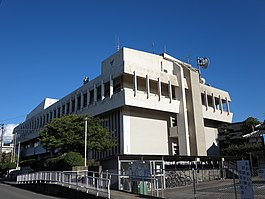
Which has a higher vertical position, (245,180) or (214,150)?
(214,150)

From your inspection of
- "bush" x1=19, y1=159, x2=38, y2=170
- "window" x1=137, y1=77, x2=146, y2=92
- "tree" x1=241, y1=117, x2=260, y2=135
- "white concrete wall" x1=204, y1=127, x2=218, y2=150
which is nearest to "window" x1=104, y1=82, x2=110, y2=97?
"window" x1=137, y1=77, x2=146, y2=92

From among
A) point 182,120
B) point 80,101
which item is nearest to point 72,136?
point 80,101

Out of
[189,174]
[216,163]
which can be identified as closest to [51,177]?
[189,174]

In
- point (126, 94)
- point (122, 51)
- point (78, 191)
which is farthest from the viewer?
point (122, 51)

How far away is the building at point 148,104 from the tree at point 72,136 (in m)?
4.59

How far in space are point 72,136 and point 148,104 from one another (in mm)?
11155

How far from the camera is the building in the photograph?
112 ft

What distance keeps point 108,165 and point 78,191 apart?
9.05 metres

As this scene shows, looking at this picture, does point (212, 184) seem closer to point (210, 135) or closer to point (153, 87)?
point (153, 87)

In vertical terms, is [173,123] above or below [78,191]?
above

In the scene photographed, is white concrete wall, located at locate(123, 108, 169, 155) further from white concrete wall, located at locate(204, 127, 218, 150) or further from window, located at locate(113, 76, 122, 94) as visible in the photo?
white concrete wall, located at locate(204, 127, 218, 150)

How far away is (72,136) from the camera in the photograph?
2812 centimetres

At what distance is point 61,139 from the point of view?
91.6 ft

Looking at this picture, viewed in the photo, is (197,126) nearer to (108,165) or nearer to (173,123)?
(173,123)
